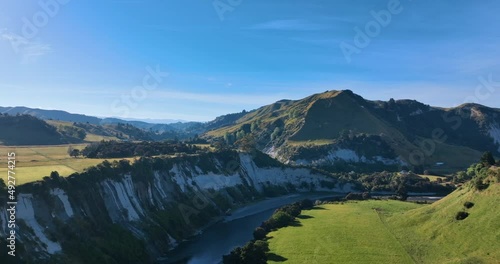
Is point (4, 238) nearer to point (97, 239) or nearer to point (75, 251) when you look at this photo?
point (75, 251)

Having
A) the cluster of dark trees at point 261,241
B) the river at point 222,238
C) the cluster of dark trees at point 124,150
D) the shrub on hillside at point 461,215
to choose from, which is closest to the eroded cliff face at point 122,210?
the river at point 222,238

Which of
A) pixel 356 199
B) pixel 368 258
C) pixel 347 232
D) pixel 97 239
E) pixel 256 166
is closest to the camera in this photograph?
pixel 368 258

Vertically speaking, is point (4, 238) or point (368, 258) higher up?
point (4, 238)

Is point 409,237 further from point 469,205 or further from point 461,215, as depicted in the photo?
point 469,205

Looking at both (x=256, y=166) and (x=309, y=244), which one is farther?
(x=256, y=166)

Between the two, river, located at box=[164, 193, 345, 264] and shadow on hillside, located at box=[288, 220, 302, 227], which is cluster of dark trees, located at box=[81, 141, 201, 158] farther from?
shadow on hillside, located at box=[288, 220, 302, 227]

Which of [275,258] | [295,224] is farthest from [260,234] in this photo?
[275,258]

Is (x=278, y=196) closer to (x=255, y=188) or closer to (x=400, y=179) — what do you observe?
(x=255, y=188)

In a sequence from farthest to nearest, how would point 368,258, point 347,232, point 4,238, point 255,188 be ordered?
point 255,188 < point 347,232 < point 368,258 < point 4,238

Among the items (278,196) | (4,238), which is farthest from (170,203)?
(278,196)
